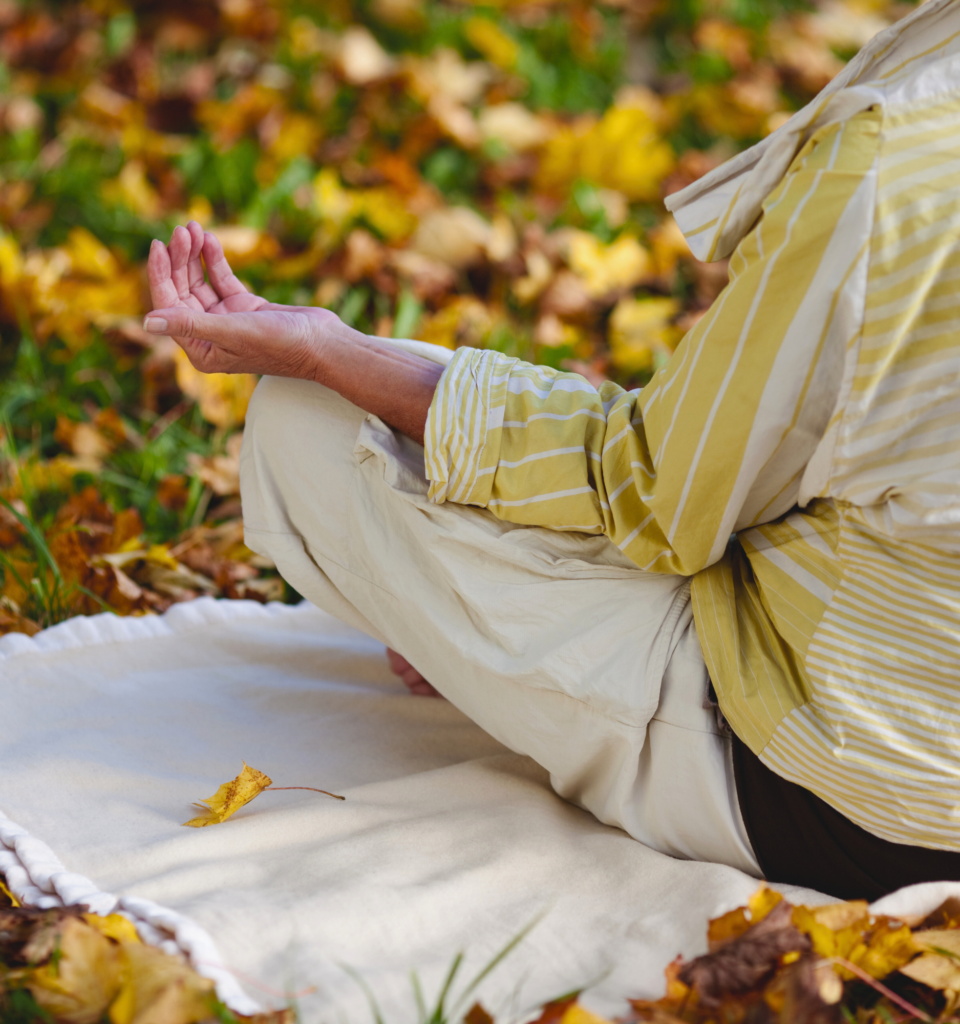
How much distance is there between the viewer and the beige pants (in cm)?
100

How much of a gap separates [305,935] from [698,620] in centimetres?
45

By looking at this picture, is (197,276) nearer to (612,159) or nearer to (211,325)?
(211,325)

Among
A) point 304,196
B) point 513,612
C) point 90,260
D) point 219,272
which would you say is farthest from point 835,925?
point 304,196

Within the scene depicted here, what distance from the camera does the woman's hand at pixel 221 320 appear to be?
43.3 inches

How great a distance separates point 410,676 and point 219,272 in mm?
566

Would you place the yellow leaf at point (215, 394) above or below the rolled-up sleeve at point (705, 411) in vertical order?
below

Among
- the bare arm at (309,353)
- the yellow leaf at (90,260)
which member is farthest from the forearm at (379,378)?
the yellow leaf at (90,260)

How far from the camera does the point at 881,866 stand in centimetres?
97

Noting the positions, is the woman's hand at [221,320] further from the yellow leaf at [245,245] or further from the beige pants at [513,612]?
the yellow leaf at [245,245]

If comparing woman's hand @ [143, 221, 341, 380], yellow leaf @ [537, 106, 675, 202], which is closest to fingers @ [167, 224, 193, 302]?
woman's hand @ [143, 221, 341, 380]

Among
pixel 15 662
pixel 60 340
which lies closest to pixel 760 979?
pixel 15 662

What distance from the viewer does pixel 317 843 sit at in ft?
3.41

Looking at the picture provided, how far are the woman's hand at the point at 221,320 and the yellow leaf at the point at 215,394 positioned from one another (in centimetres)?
76

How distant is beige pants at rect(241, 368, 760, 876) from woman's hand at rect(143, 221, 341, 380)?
63mm
